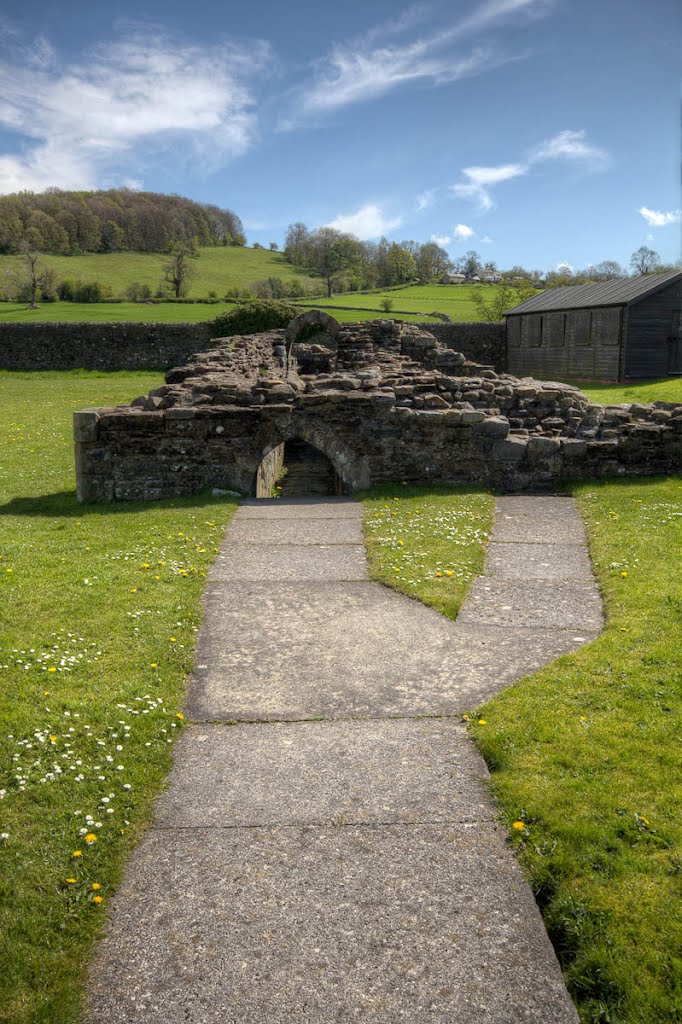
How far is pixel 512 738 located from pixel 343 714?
1.18 m

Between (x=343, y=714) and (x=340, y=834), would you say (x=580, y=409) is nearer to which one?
(x=343, y=714)

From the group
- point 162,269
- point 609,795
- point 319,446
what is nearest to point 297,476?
point 319,446

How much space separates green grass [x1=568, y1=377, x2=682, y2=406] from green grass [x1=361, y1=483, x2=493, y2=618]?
1113cm

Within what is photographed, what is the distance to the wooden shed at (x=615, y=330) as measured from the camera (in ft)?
108

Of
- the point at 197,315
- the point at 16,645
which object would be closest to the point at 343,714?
the point at 16,645

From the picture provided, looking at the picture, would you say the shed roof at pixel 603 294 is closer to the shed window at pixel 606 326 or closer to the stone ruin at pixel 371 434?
the shed window at pixel 606 326

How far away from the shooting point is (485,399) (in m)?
13.5

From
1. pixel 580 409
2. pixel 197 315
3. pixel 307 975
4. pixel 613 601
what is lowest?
pixel 307 975

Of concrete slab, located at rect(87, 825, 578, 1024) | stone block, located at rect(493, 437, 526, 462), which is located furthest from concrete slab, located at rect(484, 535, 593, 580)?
concrete slab, located at rect(87, 825, 578, 1024)

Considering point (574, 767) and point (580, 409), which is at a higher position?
point (580, 409)

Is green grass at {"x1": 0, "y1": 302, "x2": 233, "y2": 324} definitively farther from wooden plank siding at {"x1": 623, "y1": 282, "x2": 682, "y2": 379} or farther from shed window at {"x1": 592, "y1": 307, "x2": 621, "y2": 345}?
wooden plank siding at {"x1": 623, "y1": 282, "x2": 682, "y2": 379}

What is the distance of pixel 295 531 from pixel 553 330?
3105cm

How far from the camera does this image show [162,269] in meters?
84.4

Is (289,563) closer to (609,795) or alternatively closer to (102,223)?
(609,795)
